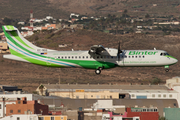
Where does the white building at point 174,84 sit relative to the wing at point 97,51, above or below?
below

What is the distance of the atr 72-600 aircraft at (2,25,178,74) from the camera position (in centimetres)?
5603

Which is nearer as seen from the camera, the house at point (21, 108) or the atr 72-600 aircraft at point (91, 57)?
the atr 72-600 aircraft at point (91, 57)

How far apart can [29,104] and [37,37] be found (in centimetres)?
11978

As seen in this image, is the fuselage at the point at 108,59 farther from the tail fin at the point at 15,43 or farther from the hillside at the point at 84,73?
the hillside at the point at 84,73

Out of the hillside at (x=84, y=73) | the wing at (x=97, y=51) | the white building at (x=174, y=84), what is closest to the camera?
the wing at (x=97, y=51)

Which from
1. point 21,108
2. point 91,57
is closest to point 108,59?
point 91,57

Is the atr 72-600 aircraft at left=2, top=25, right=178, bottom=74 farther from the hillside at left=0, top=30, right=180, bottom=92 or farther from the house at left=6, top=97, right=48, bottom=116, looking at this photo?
the hillside at left=0, top=30, right=180, bottom=92

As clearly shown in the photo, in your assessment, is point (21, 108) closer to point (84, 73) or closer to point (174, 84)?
point (174, 84)

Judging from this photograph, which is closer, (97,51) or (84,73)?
(97,51)

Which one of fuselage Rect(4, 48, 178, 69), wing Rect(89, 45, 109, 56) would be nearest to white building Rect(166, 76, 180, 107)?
fuselage Rect(4, 48, 178, 69)

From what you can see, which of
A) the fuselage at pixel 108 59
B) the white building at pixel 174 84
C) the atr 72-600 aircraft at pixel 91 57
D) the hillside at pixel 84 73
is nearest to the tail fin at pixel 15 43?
the atr 72-600 aircraft at pixel 91 57

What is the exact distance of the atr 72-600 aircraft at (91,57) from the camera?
56031 millimetres

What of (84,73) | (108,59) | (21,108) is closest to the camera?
(108,59)

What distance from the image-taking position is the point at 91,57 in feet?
187
